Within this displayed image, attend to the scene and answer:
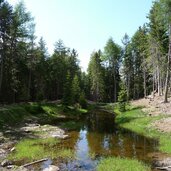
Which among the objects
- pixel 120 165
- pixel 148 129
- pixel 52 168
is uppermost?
pixel 148 129

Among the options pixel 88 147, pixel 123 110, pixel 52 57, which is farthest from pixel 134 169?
pixel 52 57

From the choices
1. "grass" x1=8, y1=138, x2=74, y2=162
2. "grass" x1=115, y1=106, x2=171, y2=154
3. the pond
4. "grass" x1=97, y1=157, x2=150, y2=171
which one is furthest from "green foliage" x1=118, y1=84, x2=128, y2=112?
"grass" x1=97, y1=157, x2=150, y2=171

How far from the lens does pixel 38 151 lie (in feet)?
74.0

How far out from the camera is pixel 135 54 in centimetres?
9206

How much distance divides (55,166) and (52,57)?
2734 inches

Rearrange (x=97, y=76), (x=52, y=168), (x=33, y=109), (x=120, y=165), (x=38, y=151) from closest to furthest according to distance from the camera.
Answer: (x=52, y=168) → (x=120, y=165) → (x=38, y=151) → (x=33, y=109) → (x=97, y=76)

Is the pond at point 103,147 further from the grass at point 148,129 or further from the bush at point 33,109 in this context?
the bush at point 33,109

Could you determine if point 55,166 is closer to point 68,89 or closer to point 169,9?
point 169,9

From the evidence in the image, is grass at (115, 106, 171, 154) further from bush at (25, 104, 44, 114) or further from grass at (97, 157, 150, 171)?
bush at (25, 104, 44, 114)

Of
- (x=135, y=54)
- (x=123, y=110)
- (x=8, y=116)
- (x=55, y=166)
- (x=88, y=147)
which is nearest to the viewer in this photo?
(x=55, y=166)

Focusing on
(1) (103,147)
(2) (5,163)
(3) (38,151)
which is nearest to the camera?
(2) (5,163)

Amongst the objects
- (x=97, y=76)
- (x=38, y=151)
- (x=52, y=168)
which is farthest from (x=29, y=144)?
(x=97, y=76)

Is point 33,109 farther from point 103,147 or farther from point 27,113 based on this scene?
point 103,147

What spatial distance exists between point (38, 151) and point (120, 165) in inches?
270
